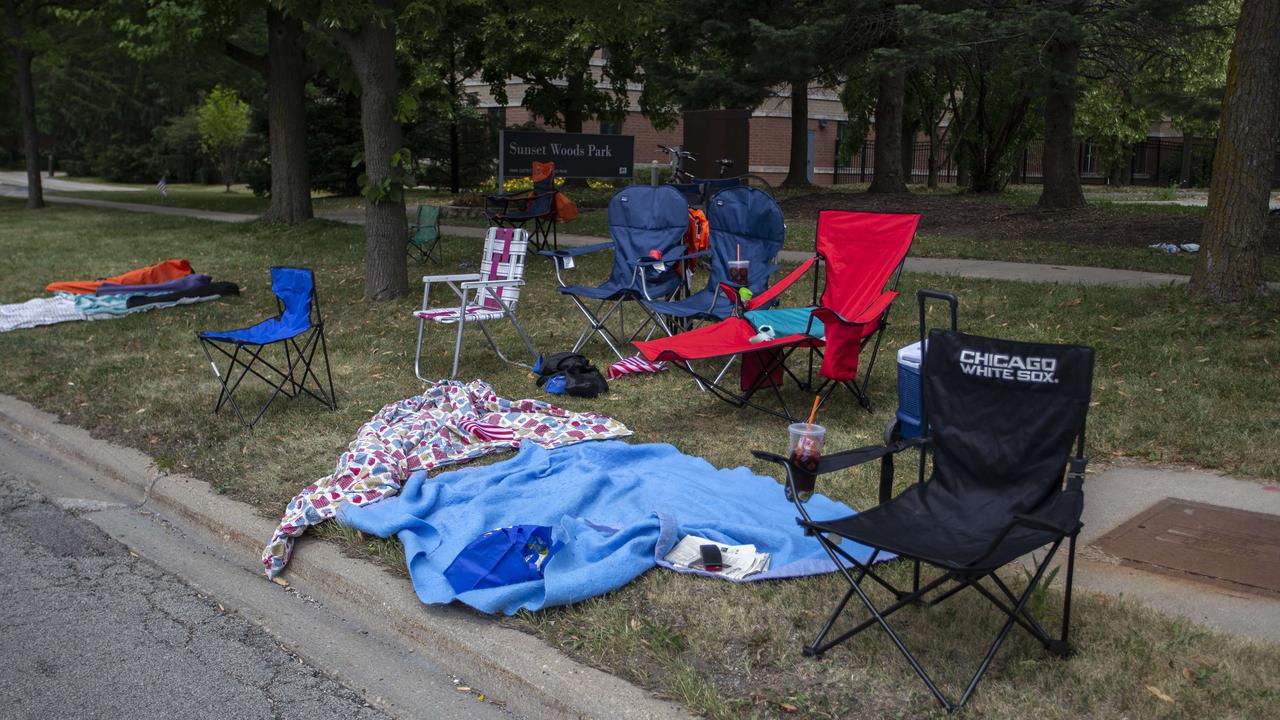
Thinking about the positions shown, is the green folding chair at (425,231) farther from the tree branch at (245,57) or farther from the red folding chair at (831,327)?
the tree branch at (245,57)

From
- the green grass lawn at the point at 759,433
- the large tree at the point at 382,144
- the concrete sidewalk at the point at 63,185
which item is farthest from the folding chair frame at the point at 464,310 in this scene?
the concrete sidewalk at the point at 63,185

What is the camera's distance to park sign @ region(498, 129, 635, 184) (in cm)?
1514

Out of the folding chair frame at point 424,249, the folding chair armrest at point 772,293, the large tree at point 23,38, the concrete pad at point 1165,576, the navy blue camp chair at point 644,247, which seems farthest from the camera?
the large tree at point 23,38

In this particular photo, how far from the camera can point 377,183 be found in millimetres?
10695

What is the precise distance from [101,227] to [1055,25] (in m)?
17.3

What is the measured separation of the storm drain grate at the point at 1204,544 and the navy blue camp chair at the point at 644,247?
431 centimetres

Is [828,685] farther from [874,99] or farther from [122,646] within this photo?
[874,99]

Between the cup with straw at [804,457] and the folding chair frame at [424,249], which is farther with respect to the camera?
the folding chair frame at [424,249]

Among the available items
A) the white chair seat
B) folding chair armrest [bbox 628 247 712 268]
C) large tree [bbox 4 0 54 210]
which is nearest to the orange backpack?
folding chair armrest [bbox 628 247 712 268]

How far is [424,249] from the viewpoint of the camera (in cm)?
1484

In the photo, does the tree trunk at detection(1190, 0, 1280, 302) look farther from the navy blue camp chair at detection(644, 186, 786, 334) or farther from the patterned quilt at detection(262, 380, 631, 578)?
the patterned quilt at detection(262, 380, 631, 578)

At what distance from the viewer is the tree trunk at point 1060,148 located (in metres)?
16.3

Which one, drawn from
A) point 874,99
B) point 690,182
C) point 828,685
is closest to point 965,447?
point 828,685

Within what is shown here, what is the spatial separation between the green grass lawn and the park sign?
185 cm
